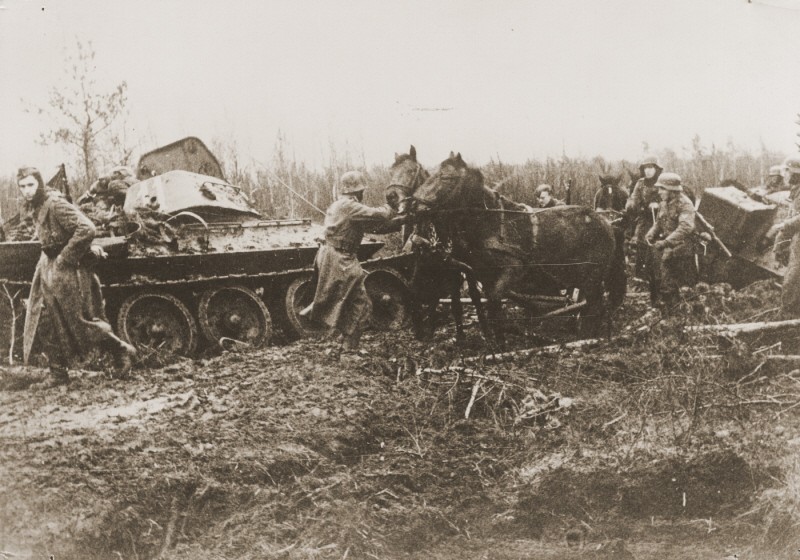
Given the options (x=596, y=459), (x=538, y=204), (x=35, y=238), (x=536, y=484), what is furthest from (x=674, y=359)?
(x=35, y=238)

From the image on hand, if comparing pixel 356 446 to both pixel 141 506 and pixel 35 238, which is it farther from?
pixel 35 238

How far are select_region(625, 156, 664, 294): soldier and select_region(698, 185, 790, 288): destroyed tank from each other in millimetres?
446

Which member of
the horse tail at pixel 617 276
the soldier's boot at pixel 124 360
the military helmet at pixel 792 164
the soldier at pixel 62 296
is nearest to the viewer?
the soldier at pixel 62 296

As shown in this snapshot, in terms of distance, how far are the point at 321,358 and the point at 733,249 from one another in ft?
12.1

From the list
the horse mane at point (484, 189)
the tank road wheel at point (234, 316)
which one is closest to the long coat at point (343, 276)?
the horse mane at point (484, 189)

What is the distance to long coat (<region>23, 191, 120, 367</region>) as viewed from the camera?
4.55 metres

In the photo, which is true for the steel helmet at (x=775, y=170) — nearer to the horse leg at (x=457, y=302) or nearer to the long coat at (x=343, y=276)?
the horse leg at (x=457, y=302)

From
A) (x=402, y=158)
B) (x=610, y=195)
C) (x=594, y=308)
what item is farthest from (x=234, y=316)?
(x=610, y=195)

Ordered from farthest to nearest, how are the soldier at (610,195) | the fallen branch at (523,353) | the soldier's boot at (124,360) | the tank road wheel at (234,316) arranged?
the tank road wheel at (234,316), the soldier at (610,195), the fallen branch at (523,353), the soldier's boot at (124,360)

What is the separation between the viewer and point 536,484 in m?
4.36

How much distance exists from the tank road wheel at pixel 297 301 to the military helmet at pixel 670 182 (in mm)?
3110

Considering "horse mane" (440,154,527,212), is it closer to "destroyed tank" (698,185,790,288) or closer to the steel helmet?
"destroyed tank" (698,185,790,288)

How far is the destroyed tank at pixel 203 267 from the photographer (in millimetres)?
5297

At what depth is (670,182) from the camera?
5852 mm
